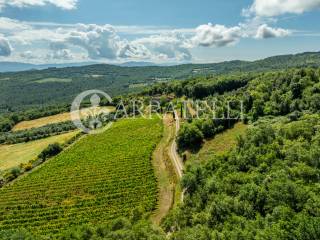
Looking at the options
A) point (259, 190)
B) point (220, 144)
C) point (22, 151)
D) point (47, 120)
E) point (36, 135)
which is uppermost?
point (259, 190)

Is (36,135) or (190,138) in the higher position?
(190,138)

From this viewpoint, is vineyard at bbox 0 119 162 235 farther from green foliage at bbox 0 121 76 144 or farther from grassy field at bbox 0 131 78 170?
green foliage at bbox 0 121 76 144

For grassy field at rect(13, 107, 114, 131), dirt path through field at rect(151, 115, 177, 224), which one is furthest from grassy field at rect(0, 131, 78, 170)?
dirt path through field at rect(151, 115, 177, 224)

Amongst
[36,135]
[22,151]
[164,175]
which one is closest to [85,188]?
[164,175]

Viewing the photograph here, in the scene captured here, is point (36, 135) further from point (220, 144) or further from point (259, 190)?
point (259, 190)

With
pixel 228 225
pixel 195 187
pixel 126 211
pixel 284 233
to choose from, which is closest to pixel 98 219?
pixel 126 211

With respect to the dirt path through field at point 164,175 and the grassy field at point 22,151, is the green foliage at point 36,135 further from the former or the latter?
the dirt path through field at point 164,175
